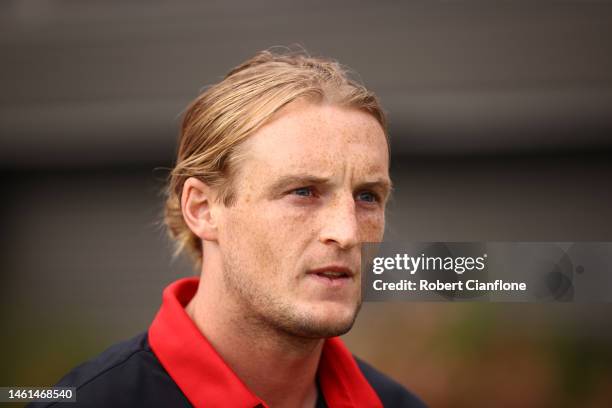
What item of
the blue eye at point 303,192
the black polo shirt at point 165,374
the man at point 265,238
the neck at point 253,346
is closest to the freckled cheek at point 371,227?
the man at point 265,238

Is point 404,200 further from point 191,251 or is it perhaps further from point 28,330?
point 28,330

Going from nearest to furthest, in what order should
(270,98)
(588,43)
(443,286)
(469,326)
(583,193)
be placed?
(270,98) < (443,286) < (588,43) < (583,193) < (469,326)

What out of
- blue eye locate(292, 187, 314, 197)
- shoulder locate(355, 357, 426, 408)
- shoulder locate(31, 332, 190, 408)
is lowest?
shoulder locate(31, 332, 190, 408)

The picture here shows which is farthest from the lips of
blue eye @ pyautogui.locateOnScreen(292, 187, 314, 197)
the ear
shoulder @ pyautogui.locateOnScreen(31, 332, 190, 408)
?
shoulder @ pyautogui.locateOnScreen(31, 332, 190, 408)

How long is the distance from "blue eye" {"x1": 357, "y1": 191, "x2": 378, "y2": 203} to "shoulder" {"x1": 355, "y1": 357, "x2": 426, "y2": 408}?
20.5 inches

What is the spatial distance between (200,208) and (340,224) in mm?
319

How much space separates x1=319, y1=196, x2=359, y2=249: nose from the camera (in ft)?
4.42

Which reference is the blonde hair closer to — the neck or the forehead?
the forehead

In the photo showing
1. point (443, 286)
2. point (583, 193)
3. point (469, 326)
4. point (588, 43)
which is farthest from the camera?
point (469, 326)

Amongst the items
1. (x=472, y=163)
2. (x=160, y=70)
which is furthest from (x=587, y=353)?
(x=160, y=70)

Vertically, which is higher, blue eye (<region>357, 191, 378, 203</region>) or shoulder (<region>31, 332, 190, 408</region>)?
blue eye (<region>357, 191, 378, 203</region>)

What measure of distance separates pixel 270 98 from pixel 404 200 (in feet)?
3.05

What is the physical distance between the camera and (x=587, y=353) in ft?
7.41

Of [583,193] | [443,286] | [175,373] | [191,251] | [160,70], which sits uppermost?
[160,70]
